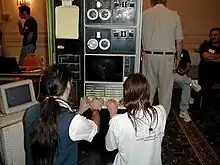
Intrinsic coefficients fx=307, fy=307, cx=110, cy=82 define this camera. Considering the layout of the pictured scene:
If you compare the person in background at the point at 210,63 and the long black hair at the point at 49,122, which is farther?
the person in background at the point at 210,63

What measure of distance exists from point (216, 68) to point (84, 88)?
8.06 feet

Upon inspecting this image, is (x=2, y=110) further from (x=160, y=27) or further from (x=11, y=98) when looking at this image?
(x=160, y=27)

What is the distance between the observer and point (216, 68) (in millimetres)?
4152

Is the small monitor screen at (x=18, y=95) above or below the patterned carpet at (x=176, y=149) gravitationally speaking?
above

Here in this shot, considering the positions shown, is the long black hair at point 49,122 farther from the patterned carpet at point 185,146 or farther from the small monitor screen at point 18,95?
the patterned carpet at point 185,146

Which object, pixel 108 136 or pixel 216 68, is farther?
pixel 216 68

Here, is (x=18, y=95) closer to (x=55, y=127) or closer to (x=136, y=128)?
(x=55, y=127)

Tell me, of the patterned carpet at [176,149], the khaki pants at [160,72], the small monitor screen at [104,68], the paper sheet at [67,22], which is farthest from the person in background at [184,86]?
the paper sheet at [67,22]

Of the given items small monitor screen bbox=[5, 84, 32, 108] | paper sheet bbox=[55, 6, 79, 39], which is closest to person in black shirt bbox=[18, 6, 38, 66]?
paper sheet bbox=[55, 6, 79, 39]

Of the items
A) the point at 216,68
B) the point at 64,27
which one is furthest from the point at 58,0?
the point at 216,68

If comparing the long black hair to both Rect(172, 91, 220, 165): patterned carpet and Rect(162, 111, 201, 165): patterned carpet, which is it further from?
Rect(172, 91, 220, 165): patterned carpet

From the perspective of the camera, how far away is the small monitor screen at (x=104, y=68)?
2.30 metres

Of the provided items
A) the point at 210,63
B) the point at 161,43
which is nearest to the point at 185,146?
the point at 161,43

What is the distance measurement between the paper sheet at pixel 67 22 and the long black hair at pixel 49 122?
84cm
